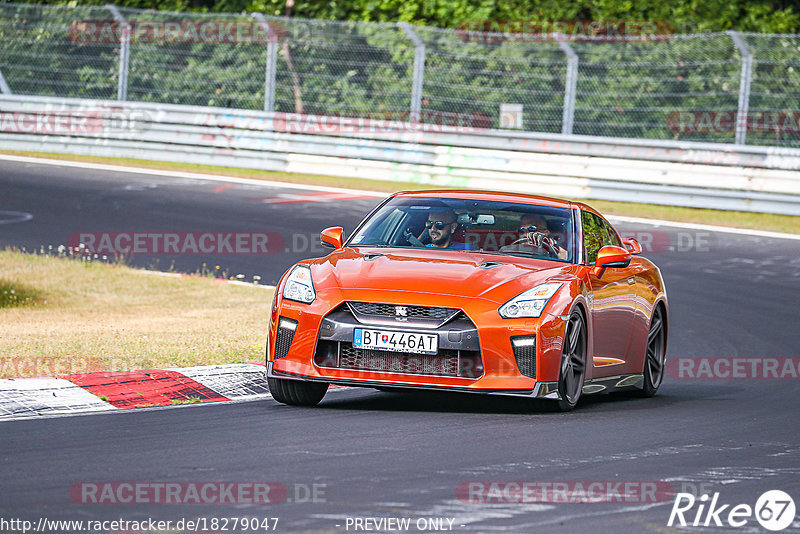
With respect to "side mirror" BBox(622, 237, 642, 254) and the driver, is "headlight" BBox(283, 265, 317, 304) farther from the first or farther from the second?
"side mirror" BBox(622, 237, 642, 254)

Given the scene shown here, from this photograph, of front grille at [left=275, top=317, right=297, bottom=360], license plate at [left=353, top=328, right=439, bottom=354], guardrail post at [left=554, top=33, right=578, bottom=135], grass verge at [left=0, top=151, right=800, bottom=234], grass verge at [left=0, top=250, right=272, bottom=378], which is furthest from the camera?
guardrail post at [left=554, top=33, right=578, bottom=135]

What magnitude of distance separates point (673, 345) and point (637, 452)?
5670 mm

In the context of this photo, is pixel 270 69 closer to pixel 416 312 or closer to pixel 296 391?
pixel 296 391

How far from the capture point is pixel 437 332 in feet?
26.0

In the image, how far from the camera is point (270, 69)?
24.4 meters

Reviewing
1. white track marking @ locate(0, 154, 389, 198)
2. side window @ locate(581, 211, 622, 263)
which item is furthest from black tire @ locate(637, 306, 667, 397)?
white track marking @ locate(0, 154, 389, 198)

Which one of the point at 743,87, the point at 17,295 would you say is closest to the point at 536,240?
the point at 17,295

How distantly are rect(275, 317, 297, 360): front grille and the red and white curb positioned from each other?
0.76 metres

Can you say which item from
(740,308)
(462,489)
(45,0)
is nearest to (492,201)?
(462,489)

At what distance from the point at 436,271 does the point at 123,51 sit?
723 inches

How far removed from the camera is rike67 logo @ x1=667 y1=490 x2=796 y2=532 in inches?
218

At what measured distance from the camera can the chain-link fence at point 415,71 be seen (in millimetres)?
21844

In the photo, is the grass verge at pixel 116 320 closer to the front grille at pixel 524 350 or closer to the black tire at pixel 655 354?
the front grille at pixel 524 350

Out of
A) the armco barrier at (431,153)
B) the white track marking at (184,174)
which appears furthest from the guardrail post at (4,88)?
the white track marking at (184,174)
